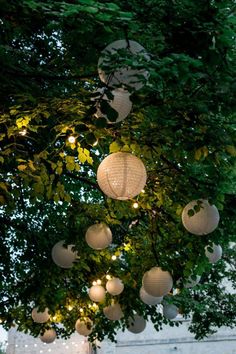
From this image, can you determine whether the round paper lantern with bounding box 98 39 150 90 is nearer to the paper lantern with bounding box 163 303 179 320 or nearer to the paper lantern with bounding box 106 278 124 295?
the paper lantern with bounding box 106 278 124 295

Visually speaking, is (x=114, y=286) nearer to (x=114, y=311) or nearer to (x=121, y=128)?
(x=114, y=311)

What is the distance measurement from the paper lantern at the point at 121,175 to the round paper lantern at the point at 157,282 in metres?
1.78

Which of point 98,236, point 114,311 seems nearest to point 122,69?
point 98,236

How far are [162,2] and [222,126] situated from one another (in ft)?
3.53

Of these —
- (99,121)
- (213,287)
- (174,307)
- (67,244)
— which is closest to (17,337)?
(213,287)

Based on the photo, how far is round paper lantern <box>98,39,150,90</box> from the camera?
9.64ft

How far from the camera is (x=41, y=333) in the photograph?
1002cm

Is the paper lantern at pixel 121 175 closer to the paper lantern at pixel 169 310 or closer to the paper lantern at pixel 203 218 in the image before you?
the paper lantern at pixel 203 218

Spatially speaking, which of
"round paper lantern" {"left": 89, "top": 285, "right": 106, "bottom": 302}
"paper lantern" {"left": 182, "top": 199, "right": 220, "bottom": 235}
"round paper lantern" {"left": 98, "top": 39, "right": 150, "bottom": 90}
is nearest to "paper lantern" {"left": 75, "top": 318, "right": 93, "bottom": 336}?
"round paper lantern" {"left": 89, "top": 285, "right": 106, "bottom": 302}

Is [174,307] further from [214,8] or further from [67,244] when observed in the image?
[214,8]

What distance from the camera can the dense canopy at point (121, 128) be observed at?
120 inches

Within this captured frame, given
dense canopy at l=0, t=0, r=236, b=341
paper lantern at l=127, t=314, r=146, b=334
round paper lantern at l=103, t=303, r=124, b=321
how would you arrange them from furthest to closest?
1. paper lantern at l=127, t=314, r=146, b=334
2. round paper lantern at l=103, t=303, r=124, b=321
3. dense canopy at l=0, t=0, r=236, b=341

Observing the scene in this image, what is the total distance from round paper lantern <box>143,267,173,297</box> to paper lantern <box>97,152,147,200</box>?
70.0 inches

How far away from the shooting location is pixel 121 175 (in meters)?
3.76
